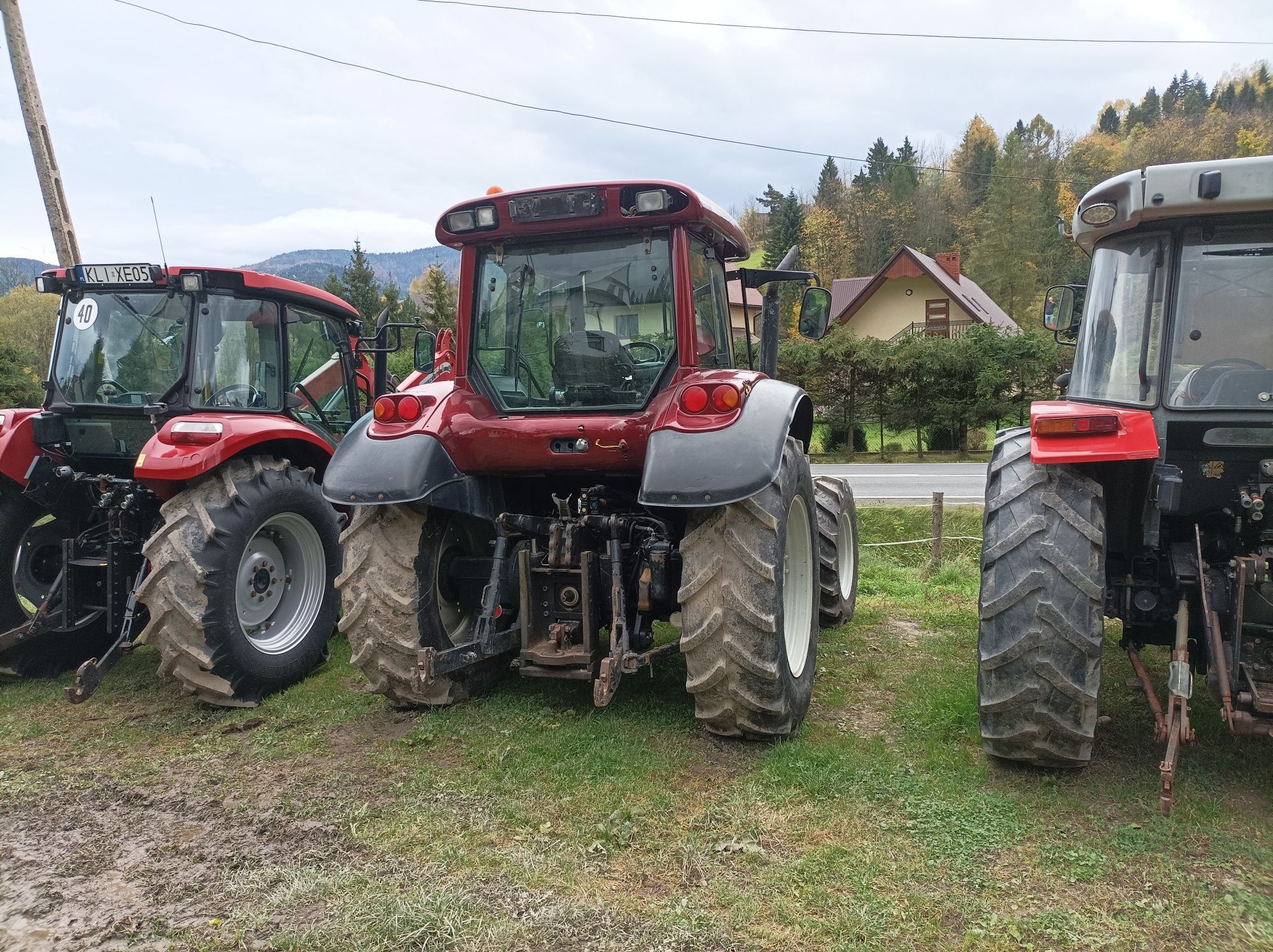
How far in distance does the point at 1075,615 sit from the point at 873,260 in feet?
167

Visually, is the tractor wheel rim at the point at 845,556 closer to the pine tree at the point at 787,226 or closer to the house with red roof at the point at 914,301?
the house with red roof at the point at 914,301

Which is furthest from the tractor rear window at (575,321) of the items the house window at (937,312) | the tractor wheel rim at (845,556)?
the house window at (937,312)

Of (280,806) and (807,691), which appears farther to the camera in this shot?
(807,691)

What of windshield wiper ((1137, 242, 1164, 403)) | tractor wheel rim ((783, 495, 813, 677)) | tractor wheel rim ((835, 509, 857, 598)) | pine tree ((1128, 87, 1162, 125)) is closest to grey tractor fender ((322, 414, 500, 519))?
tractor wheel rim ((783, 495, 813, 677))

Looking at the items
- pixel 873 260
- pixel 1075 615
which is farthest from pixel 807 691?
pixel 873 260

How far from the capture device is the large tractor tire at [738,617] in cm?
350

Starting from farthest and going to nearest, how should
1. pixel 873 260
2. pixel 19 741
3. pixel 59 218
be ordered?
pixel 873 260
pixel 59 218
pixel 19 741

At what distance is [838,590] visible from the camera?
574cm

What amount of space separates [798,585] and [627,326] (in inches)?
63.3

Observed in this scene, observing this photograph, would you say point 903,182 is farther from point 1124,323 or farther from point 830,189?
point 1124,323

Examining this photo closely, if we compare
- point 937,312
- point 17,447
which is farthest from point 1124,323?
point 937,312

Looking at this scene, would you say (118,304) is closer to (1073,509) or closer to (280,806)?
(280,806)

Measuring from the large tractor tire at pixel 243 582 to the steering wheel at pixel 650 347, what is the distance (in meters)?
2.24

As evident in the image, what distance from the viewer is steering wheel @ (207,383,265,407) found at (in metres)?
5.21
